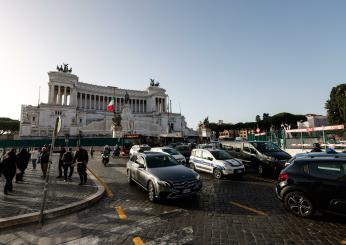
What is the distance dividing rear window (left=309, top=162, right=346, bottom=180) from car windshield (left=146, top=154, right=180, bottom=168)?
5149mm

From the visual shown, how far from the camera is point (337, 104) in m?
50.8

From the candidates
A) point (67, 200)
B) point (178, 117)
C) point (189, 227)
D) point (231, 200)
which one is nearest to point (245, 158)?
point (231, 200)

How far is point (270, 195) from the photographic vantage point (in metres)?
8.36

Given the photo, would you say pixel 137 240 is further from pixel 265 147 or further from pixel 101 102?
pixel 101 102

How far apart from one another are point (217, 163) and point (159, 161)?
4472mm

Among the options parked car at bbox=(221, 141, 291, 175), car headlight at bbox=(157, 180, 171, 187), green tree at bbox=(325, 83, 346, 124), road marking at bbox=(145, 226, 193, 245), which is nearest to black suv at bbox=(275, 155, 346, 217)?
road marking at bbox=(145, 226, 193, 245)

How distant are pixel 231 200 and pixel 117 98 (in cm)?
10256

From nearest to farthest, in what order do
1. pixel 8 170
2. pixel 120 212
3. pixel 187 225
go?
pixel 187 225 < pixel 120 212 < pixel 8 170

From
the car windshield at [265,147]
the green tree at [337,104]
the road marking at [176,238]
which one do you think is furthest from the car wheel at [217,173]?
the green tree at [337,104]

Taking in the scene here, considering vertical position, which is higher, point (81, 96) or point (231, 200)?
point (81, 96)

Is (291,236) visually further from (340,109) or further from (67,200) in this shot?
(340,109)

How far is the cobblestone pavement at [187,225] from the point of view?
15.8ft

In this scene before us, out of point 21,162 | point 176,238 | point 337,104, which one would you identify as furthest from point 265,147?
point 337,104

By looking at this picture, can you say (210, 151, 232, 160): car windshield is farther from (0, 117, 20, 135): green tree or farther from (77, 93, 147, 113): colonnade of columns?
(0, 117, 20, 135): green tree
